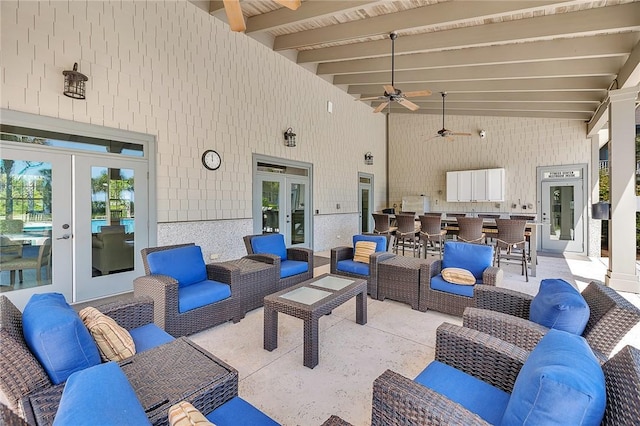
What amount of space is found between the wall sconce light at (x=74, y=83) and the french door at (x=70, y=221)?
0.70 metres

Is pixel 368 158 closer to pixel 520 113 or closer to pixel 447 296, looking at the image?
pixel 520 113

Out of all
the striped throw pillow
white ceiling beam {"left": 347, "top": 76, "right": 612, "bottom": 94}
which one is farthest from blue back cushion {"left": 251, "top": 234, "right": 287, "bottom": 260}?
white ceiling beam {"left": 347, "top": 76, "right": 612, "bottom": 94}

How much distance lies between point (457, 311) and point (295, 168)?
4.77 metres

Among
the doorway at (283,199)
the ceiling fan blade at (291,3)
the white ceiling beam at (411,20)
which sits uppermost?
the white ceiling beam at (411,20)

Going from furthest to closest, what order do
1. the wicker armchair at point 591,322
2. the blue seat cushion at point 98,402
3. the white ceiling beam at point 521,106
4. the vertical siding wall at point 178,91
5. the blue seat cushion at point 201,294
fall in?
the white ceiling beam at point 521,106 → the vertical siding wall at point 178,91 → the blue seat cushion at point 201,294 → the wicker armchair at point 591,322 → the blue seat cushion at point 98,402

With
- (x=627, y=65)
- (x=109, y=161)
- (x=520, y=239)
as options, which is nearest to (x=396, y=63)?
(x=627, y=65)

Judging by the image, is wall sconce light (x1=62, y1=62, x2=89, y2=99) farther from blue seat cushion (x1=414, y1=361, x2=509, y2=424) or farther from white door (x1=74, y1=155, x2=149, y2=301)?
blue seat cushion (x1=414, y1=361, x2=509, y2=424)

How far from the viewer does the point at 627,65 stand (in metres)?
4.33

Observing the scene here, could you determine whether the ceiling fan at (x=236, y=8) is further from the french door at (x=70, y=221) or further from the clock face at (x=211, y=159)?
the clock face at (x=211, y=159)

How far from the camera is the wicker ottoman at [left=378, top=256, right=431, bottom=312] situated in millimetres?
3678

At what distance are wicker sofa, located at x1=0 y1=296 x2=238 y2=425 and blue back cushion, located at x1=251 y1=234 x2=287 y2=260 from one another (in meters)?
2.48

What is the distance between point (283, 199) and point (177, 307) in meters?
4.21

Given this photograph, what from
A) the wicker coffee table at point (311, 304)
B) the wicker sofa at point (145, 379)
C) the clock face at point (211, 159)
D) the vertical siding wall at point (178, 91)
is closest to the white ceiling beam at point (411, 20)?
the vertical siding wall at point (178, 91)

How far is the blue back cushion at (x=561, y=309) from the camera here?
1694mm
